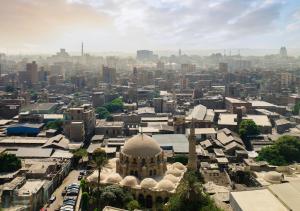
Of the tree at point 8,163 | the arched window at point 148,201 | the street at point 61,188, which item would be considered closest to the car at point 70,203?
the street at point 61,188

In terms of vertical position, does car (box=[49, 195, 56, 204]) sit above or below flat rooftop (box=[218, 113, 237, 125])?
below

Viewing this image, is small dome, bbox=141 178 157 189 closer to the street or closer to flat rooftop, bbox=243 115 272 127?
the street

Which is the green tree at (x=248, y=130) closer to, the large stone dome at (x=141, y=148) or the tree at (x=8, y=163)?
the large stone dome at (x=141, y=148)

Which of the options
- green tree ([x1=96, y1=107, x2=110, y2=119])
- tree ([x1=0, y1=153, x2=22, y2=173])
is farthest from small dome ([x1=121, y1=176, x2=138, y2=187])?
green tree ([x1=96, y1=107, x2=110, y2=119])

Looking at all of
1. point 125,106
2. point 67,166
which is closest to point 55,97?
point 125,106

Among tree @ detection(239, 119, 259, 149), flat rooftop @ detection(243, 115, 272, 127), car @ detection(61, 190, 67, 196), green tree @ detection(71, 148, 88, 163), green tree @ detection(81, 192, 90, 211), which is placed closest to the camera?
green tree @ detection(81, 192, 90, 211)

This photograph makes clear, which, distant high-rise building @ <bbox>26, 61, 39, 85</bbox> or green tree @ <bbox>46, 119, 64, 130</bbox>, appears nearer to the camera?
green tree @ <bbox>46, 119, 64, 130</bbox>

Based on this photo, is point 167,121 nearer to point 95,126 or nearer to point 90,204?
point 95,126

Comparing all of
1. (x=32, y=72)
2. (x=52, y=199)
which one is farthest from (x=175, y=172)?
(x=32, y=72)
